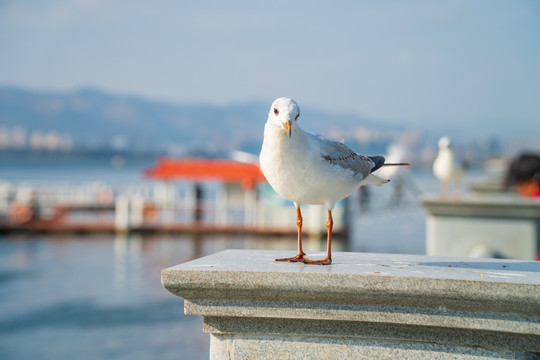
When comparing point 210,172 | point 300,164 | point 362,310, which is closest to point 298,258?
point 300,164

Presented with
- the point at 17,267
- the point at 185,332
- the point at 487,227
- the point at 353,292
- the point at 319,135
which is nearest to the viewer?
the point at 353,292

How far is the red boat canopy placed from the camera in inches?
1080

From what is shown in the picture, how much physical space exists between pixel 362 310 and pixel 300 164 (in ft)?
2.58

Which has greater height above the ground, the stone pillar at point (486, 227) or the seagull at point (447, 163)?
the seagull at point (447, 163)

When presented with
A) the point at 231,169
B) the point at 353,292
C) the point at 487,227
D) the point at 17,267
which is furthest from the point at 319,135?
the point at 231,169

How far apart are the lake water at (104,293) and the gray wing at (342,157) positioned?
7893mm

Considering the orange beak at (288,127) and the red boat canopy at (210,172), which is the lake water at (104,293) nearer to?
the red boat canopy at (210,172)

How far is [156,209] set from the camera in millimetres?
28062

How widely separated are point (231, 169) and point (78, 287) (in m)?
13.0

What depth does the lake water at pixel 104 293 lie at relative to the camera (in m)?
11.2

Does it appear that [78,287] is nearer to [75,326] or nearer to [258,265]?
[75,326]

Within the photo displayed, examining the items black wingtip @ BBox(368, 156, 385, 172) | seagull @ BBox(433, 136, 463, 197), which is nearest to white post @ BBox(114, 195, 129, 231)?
seagull @ BBox(433, 136, 463, 197)

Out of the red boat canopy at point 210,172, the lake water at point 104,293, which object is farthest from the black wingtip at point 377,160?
the red boat canopy at point 210,172

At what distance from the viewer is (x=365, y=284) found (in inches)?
96.4
